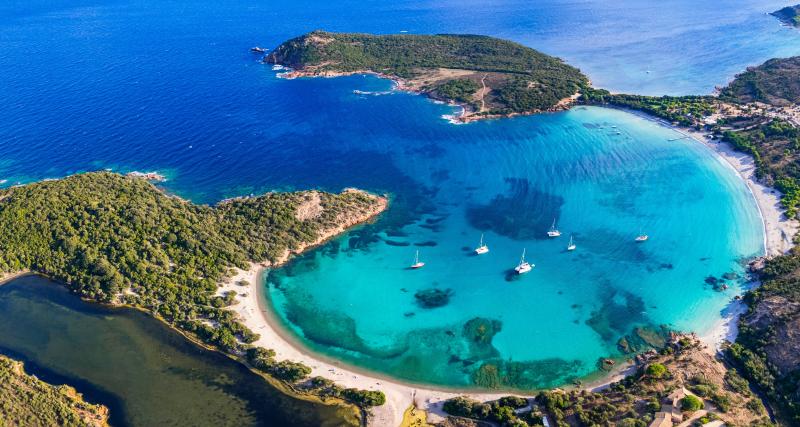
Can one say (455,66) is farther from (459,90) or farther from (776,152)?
(776,152)

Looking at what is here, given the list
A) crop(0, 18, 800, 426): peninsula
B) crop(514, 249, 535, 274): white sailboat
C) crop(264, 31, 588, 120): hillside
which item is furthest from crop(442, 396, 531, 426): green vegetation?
crop(264, 31, 588, 120): hillside

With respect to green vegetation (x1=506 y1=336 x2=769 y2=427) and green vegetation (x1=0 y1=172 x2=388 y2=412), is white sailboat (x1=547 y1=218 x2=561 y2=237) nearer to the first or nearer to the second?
green vegetation (x1=506 y1=336 x2=769 y2=427)

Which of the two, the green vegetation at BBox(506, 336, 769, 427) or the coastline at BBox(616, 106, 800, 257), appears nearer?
the green vegetation at BBox(506, 336, 769, 427)

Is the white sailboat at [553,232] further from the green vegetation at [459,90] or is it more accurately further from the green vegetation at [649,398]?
the green vegetation at [459,90]

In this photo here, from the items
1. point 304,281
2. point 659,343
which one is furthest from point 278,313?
point 659,343

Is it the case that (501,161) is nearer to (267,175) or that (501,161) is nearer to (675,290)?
(675,290)

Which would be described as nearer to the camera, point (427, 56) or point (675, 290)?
point (675, 290)

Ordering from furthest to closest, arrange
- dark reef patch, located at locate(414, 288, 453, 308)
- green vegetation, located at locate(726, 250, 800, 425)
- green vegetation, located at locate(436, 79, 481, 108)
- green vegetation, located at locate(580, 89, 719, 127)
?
green vegetation, located at locate(436, 79, 481, 108) → green vegetation, located at locate(580, 89, 719, 127) → dark reef patch, located at locate(414, 288, 453, 308) → green vegetation, located at locate(726, 250, 800, 425)
